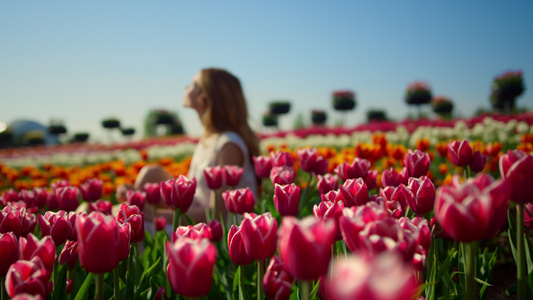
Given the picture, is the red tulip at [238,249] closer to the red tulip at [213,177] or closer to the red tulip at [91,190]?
the red tulip at [213,177]

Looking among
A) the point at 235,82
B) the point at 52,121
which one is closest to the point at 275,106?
the point at 52,121

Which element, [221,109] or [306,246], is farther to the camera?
[221,109]

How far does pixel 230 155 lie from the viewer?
3482 mm

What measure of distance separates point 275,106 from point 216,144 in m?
29.0

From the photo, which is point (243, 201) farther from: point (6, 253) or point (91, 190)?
point (91, 190)

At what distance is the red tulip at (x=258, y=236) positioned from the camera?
1087mm

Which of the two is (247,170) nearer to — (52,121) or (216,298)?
(216,298)

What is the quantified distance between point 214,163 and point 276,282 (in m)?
2.44

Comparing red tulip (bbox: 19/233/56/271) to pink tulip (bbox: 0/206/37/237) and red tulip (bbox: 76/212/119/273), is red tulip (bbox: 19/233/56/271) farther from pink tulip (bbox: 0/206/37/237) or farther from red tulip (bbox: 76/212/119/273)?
pink tulip (bbox: 0/206/37/237)

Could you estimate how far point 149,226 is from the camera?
327cm

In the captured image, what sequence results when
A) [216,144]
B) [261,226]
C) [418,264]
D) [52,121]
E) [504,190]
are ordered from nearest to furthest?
[504,190] → [418,264] → [261,226] → [216,144] → [52,121]

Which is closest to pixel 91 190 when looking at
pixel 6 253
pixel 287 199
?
pixel 6 253

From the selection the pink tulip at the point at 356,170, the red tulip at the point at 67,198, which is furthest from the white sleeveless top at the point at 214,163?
the pink tulip at the point at 356,170

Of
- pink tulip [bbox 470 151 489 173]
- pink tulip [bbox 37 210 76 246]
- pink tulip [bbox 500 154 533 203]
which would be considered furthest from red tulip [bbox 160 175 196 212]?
pink tulip [bbox 470 151 489 173]
